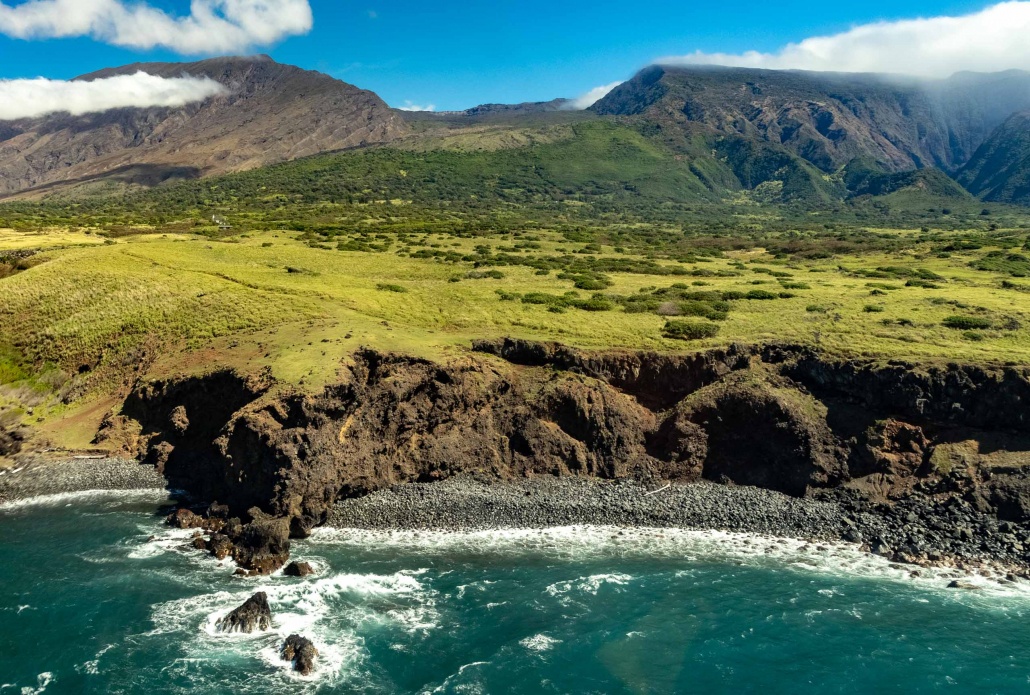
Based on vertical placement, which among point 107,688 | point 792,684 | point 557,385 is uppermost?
point 557,385

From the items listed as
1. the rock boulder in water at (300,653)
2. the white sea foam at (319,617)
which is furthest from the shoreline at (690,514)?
the rock boulder in water at (300,653)

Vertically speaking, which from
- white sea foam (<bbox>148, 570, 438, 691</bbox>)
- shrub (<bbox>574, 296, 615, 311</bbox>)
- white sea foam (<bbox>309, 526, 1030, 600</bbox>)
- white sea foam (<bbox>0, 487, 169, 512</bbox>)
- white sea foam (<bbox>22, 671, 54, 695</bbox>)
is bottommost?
white sea foam (<bbox>309, 526, 1030, 600</bbox>)

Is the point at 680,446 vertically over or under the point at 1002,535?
over

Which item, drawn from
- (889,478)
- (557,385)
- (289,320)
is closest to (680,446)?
(557,385)

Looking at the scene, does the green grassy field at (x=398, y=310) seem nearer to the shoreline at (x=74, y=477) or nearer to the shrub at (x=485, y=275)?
the shrub at (x=485, y=275)

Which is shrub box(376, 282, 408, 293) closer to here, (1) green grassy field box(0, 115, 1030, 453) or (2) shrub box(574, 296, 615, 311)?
(1) green grassy field box(0, 115, 1030, 453)

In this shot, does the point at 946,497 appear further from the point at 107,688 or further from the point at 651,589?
the point at 107,688

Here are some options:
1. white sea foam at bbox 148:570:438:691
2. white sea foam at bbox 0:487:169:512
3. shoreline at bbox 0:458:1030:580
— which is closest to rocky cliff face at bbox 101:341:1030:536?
shoreline at bbox 0:458:1030:580
